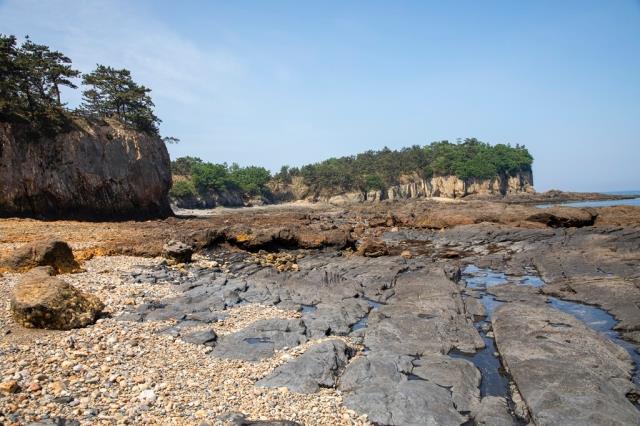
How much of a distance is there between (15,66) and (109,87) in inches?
558

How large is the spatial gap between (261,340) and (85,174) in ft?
117

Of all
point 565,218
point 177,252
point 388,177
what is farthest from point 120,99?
point 388,177

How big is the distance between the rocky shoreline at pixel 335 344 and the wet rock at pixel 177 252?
2.04 feet

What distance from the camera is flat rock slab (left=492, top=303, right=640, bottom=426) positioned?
7523 millimetres

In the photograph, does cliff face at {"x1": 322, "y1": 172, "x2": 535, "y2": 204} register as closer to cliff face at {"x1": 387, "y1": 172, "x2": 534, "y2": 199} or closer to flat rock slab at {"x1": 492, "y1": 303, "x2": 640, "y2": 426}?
cliff face at {"x1": 387, "y1": 172, "x2": 534, "y2": 199}

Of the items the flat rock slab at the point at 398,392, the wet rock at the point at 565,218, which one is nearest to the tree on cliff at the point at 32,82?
the flat rock slab at the point at 398,392

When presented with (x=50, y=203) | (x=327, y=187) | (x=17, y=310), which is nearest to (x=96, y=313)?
(x=17, y=310)

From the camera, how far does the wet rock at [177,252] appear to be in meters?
22.2

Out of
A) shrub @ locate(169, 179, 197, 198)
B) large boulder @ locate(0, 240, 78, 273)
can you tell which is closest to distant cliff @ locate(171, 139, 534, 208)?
shrub @ locate(169, 179, 197, 198)

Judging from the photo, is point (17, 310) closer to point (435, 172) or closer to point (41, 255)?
point (41, 255)

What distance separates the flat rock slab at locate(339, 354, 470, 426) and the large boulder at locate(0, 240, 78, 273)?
13.5 meters

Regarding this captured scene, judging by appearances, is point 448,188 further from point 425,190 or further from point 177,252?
point 177,252

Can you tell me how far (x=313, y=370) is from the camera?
931cm

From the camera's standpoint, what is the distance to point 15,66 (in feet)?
107
